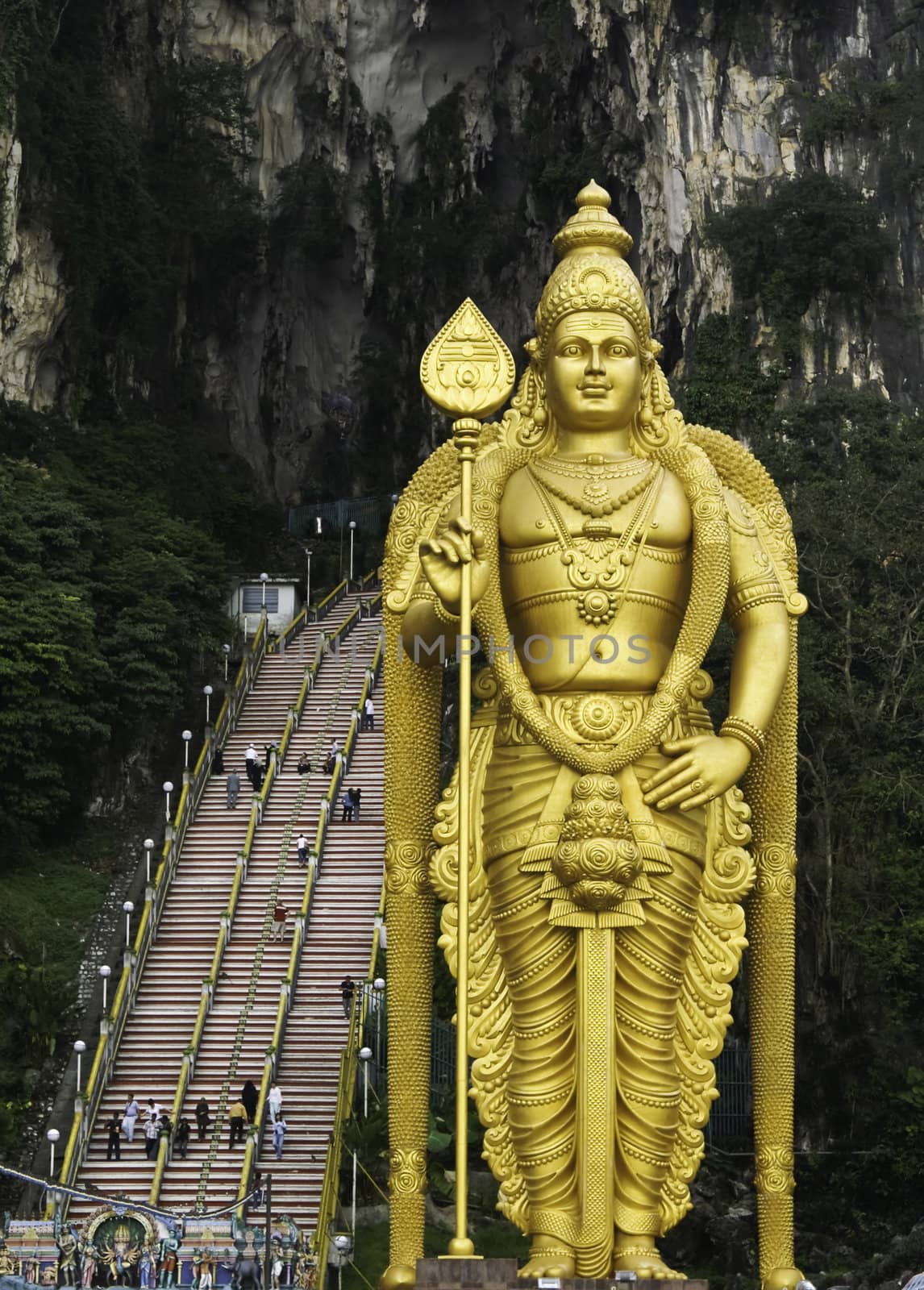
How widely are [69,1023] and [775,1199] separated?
11976 millimetres

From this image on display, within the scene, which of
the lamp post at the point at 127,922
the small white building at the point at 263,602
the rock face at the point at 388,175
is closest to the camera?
the lamp post at the point at 127,922

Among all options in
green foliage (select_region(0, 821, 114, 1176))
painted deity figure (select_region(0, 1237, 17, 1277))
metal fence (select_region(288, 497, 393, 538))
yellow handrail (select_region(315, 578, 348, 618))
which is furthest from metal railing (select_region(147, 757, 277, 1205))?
metal fence (select_region(288, 497, 393, 538))

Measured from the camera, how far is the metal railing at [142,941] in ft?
68.3

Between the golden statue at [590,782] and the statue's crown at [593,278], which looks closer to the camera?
the golden statue at [590,782]

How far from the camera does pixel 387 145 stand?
42312mm

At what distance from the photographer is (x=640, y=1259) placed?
1220 cm

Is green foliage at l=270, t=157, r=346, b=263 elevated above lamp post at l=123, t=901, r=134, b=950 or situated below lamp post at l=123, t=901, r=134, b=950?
above

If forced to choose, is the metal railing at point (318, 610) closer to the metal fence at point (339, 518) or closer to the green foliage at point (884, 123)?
the metal fence at point (339, 518)

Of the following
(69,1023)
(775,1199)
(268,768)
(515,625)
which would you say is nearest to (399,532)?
(515,625)

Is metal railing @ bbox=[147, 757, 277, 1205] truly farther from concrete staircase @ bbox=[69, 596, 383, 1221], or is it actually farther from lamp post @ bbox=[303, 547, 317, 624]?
lamp post @ bbox=[303, 547, 317, 624]

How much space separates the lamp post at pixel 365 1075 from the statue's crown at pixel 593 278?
7927 mm

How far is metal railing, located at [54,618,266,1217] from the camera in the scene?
68.3 feet

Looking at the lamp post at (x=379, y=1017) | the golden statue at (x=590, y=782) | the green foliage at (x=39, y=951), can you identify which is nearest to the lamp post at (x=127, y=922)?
the green foliage at (x=39, y=951)

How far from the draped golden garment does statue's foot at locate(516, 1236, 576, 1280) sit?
1.6 inches
